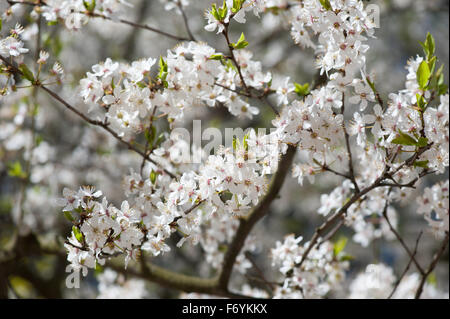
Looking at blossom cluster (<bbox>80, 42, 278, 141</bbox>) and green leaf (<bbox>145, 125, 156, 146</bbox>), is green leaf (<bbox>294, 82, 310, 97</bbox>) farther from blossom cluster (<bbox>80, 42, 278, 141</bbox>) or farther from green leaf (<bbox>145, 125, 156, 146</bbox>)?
green leaf (<bbox>145, 125, 156, 146</bbox>)

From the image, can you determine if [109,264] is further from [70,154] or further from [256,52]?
[256,52]

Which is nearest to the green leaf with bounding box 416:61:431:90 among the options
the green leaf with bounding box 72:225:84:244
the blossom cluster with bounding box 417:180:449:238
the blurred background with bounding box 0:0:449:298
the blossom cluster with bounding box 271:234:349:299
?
the blossom cluster with bounding box 417:180:449:238

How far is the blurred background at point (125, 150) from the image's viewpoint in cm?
398

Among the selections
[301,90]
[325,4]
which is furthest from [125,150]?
[325,4]

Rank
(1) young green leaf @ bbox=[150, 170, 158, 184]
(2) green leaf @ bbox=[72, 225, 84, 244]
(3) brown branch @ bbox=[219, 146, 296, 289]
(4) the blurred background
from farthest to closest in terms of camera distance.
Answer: (4) the blurred background < (3) brown branch @ bbox=[219, 146, 296, 289] < (1) young green leaf @ bbox=[150, 170, 158, 184] < (2) green leaf @ bbox=[72, 225, 84, 244]

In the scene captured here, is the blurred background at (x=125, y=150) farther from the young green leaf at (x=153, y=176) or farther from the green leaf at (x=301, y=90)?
the green leaf at (x=301, y=90)

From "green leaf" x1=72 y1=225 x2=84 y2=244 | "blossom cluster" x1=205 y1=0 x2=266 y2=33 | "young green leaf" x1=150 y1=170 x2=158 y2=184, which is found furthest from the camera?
"young green leaf" x1=150 y1=170 x2=158 y2=184

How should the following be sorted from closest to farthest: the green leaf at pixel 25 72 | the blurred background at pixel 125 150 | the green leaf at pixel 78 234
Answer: the green leaf at pixel 78 234 → the green leaf at pixel 25 72 → the blurred background at pixel 125 150

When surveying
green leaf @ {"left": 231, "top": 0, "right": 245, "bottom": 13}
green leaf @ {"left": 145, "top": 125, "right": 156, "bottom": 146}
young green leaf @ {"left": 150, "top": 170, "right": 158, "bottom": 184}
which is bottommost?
young green leaf @ {"left": 150, "top": 170, "right": 158, "bottom": 184}

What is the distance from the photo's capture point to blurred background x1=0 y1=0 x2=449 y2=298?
3.98 m

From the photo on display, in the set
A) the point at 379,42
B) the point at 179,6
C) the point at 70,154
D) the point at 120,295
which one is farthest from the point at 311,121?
the point at 379,42

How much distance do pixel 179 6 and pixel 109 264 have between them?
1.45 m

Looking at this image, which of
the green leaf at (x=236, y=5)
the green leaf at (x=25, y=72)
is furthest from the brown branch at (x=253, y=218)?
the green leaf at (x=25, y=72)

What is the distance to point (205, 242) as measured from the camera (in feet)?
9.15
